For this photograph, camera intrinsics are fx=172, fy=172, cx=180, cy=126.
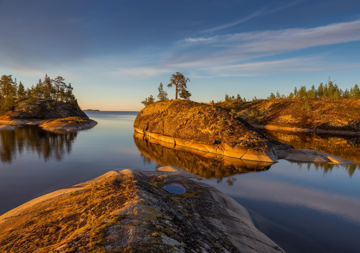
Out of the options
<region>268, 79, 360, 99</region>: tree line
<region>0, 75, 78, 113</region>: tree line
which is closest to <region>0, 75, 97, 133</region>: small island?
<region>0, 75, 78, 113</region>: tree line

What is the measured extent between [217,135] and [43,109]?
95137 millimetres

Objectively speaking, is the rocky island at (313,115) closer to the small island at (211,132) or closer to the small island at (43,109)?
the small island at (211,132)

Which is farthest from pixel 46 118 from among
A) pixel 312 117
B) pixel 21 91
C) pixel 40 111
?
pixel 312 117

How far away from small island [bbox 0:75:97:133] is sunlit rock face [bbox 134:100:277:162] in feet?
132

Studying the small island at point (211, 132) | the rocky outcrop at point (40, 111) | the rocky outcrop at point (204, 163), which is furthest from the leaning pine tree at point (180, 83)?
the rocky outcrop at point (40, 111)

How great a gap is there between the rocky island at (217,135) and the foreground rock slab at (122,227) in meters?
21.8

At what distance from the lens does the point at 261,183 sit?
20656 mm

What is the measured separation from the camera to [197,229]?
7.75m

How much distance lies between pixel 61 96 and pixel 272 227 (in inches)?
5058

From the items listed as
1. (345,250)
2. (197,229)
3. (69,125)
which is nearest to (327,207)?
(345,250)

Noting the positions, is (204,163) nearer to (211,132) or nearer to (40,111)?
(211,132)

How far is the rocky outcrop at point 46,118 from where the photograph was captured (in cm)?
6797

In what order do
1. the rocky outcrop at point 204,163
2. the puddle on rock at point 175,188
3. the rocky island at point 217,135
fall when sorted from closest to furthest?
the puddle on rock at point 175,188, the rocky outcrop at point 204,163, the rocky island at point 217,135

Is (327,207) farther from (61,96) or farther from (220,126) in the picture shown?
(61,96)
